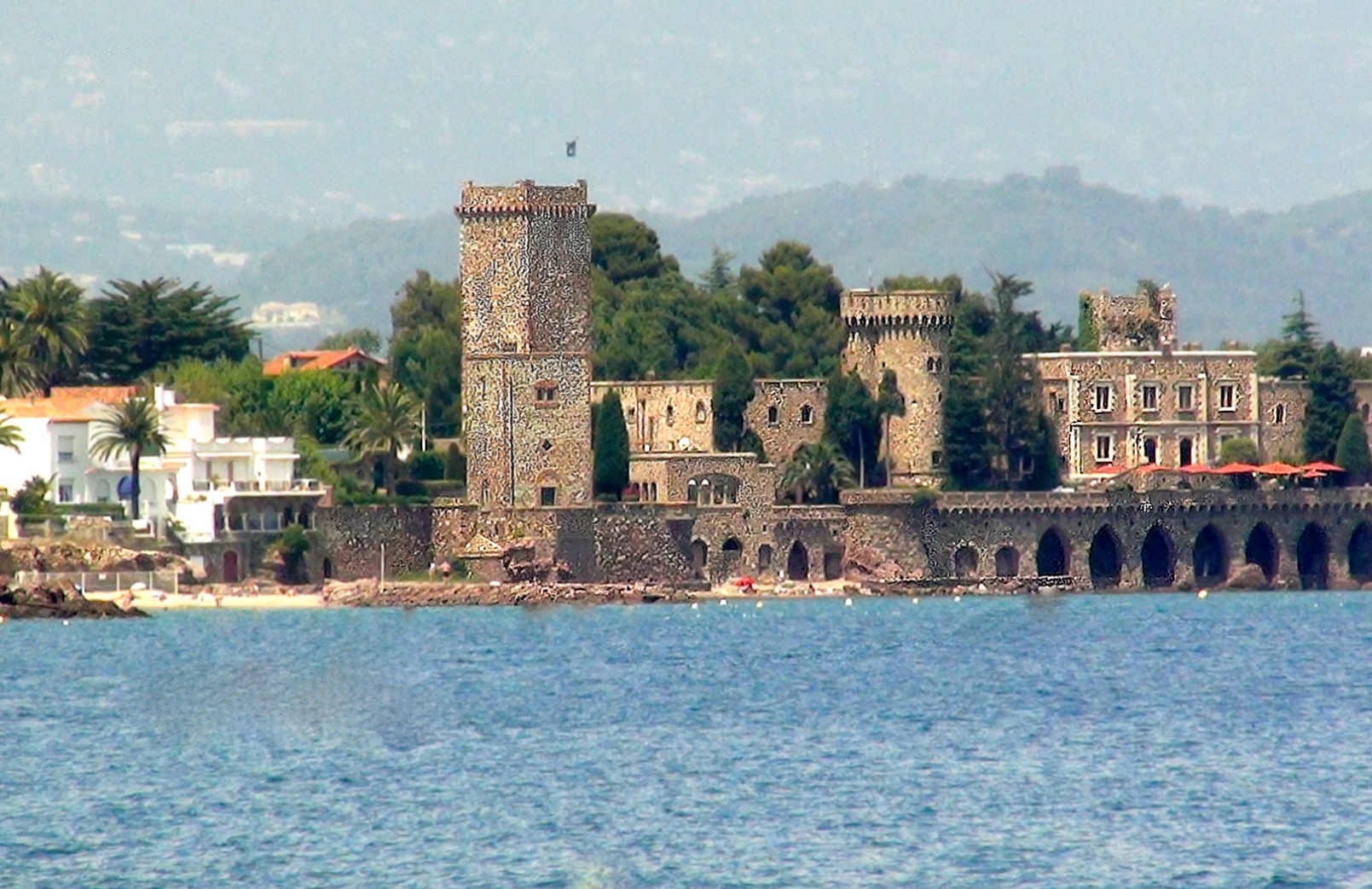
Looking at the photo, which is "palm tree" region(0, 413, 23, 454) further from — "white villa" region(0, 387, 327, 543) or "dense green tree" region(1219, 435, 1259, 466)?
"dense green tree" region(1219, 435, 1259, 466)

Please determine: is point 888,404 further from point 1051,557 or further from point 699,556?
point 699,556

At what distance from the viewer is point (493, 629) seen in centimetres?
9556

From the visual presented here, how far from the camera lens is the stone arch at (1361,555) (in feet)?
389

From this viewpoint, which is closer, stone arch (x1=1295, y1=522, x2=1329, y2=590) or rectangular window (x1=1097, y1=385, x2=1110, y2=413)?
stone arch (x1=1295, y1=522, x2=1329, y2=590)

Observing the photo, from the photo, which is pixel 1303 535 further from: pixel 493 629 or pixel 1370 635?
pixel 493 629

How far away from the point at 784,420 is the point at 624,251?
2863cm

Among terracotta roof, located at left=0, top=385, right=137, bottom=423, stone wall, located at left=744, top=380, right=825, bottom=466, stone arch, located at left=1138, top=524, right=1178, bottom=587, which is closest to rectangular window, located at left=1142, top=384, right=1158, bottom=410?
stone arch, located at left=1138, top=524, right=1178, bottom=587

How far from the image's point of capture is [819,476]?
116812mm

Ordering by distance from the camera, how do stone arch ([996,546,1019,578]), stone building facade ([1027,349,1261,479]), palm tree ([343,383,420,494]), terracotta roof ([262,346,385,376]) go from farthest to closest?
1. terracotta roof ([262,346,385,376])
2. stone building facade ([1027,349,1261,479])
3. stone arch ([996,546,1019,578])
4. palm tree ([343,383,420,494])

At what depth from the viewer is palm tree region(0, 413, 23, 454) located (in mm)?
107188

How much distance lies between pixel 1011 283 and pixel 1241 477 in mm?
23311

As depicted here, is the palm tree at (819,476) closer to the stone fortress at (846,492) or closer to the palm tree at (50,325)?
the stone fortress at (846,492)

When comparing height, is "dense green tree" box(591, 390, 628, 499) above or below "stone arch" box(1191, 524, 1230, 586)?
above

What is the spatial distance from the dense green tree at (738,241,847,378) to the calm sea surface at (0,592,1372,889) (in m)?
36.5
